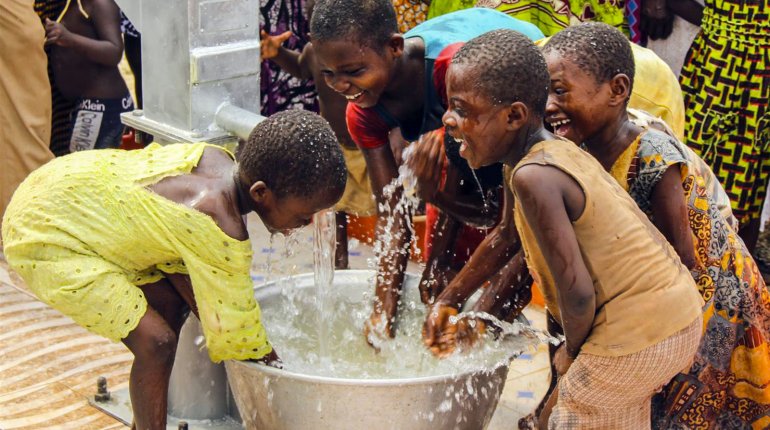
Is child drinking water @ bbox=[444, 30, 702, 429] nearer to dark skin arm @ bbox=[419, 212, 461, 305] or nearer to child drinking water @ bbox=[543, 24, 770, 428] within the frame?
child drinking water @ bbox=[543, 24, 770, 428]

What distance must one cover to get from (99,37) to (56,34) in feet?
0.59

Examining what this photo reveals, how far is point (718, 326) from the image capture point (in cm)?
271

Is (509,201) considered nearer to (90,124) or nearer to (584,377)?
(584,377)

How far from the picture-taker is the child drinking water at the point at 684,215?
2527 millimetres

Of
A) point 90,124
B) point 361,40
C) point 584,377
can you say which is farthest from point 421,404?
point 90,124

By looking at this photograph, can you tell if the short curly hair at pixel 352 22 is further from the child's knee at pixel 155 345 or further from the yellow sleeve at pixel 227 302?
the child's knee at pixel 155 345

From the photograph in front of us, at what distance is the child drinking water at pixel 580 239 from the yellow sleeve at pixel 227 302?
0.62 meters

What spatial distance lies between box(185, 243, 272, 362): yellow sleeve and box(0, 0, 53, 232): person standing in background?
2.11 m

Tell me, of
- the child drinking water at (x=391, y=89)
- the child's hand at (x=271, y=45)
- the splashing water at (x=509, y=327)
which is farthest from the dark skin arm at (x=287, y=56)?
the splashing water at (x=509, y=327)

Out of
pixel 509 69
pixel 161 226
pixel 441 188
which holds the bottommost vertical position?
pixel 441 188

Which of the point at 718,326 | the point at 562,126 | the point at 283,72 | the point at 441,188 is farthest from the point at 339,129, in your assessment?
the point at 718,326

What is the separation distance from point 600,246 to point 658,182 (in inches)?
14.4

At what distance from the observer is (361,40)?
2844mm

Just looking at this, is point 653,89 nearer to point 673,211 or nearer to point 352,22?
point 673,211
